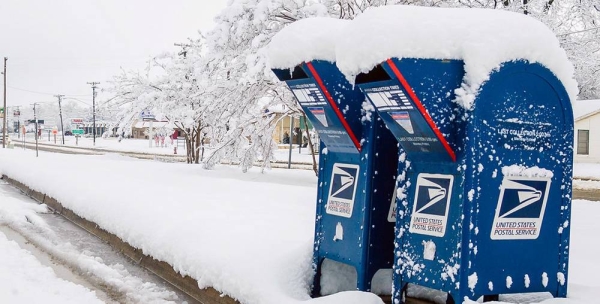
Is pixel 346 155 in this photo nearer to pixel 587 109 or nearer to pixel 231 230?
pixel 231 230

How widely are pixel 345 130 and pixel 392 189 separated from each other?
550 mm

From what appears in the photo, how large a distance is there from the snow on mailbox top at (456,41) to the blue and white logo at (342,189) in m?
0.87

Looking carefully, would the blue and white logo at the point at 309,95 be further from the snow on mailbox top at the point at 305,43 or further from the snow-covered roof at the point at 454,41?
the snow-covered roof at the point at 454,41

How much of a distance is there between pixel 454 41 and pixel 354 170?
1301mm

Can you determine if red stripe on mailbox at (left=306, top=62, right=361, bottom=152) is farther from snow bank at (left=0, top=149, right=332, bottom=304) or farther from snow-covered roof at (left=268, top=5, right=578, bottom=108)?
snow bank at (left=0, top=149, right=332, bottom=304)

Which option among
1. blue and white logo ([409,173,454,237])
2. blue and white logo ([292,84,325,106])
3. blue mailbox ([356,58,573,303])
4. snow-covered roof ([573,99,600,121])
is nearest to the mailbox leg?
blue mailbox ([356,58,573,303])

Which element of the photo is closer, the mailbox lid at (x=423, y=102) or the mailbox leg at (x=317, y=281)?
the mailbox lid at (x=423, y=102)

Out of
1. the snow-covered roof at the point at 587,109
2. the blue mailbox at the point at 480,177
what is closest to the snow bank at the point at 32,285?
the blue mailbox at the point at 480,177

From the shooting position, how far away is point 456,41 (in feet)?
13.3

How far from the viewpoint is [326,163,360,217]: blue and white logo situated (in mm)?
4914


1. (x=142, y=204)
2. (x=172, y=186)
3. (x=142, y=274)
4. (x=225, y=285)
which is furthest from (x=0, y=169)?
(x=225, y=285)

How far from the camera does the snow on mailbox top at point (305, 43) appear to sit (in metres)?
4.84

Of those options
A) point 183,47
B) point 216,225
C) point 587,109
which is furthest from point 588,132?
point 216,225

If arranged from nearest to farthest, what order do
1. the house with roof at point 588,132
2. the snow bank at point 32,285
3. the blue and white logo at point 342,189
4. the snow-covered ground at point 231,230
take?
the blue and white logo at point 342,189, the snow-covered ground at point 231,230, the snow bank at point 32,285, the house with roof at point 588,132
